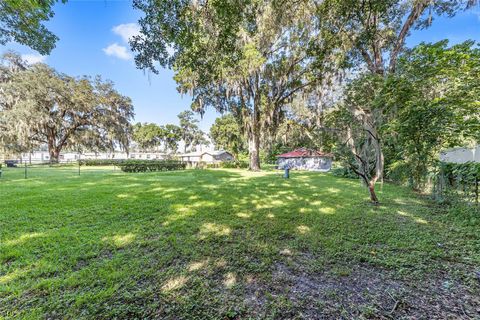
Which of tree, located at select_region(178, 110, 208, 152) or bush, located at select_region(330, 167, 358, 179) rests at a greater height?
tree, located at select_region(178, 110, 208, 152)

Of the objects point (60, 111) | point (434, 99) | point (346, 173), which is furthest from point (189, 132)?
point (434, 99)

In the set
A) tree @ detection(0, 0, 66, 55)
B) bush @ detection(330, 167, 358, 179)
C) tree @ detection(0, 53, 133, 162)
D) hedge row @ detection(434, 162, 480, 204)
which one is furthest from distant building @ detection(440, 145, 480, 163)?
tree @ detection(0, 53, 133, 162)

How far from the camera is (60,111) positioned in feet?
71.2

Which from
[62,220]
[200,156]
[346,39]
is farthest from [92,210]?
[200,156]

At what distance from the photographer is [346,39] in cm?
849

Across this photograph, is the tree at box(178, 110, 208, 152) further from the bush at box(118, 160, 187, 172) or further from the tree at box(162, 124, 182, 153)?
the bush at box(118, 160, 187, 172)

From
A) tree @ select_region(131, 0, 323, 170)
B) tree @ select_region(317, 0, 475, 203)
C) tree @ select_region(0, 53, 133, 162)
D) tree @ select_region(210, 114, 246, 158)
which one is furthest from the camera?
tree @ select_region(210, 114, 246, 158)

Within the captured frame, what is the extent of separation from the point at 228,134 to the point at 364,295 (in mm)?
34201

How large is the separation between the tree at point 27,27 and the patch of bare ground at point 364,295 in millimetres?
7181

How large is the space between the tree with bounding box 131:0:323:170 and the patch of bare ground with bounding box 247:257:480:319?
4397 mm

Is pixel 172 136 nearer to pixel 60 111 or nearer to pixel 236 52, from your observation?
pixel 60 111

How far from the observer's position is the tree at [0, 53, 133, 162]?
18125 mm

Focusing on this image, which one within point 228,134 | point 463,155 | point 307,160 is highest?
point 228,134

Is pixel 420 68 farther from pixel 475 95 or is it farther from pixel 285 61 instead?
pixel 285 61
